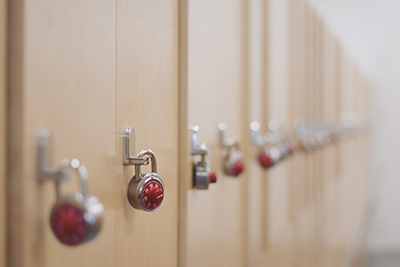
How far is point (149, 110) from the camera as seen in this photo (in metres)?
0.55

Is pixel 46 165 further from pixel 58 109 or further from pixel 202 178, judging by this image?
pixel 202 178

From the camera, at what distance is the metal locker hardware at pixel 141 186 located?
47cm

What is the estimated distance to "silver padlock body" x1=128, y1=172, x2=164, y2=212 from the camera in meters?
0.47

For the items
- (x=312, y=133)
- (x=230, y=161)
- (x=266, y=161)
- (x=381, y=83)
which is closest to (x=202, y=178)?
(x=230, y=161)

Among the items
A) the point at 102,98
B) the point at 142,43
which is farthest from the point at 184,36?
the point at 102,98

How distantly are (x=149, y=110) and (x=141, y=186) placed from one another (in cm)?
12

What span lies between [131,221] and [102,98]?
0.17 m

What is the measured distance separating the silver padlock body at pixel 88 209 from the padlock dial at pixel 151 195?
0.13m

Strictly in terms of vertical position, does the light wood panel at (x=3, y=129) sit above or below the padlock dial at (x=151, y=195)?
above

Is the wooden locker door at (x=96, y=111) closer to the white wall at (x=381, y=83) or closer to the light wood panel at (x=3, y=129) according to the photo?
the light wood panel at (x=3, y=129)

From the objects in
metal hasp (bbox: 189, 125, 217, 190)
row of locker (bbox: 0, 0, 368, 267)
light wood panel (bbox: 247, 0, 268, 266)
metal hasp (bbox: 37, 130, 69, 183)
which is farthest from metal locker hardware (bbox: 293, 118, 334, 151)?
metal hasp (bbox: 37, 130, 69, 183)

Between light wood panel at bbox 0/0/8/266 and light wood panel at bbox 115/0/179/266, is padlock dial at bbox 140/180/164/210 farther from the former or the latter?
light wood panel at bbox 0/0/8/266

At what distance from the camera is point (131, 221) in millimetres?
507

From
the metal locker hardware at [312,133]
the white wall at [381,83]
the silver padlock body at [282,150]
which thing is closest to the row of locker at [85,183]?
the silver padlock body at [282,150]
